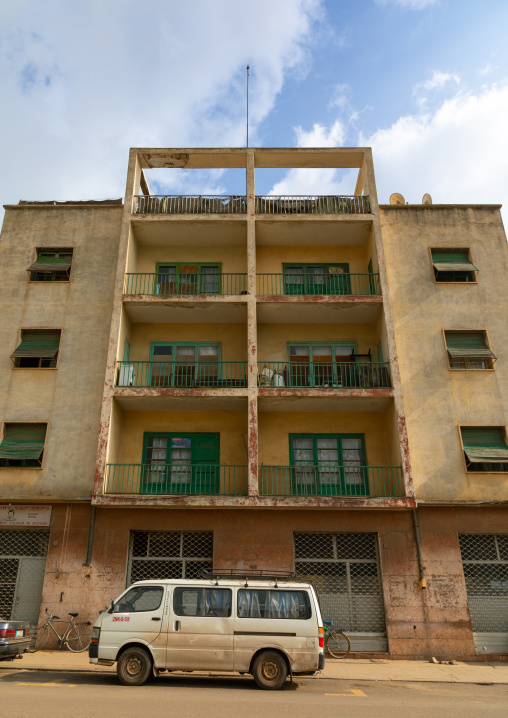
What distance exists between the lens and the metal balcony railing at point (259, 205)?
744 inches

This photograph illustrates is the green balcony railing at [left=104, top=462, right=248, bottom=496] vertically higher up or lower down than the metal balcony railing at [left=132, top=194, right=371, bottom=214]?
lower down

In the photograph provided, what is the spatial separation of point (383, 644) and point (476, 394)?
756 cm

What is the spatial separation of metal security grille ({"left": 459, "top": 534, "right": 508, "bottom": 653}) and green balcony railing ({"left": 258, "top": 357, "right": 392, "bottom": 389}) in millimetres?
5170

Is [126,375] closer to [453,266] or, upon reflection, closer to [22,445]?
[22,445]

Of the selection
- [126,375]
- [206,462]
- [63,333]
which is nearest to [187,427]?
[206,462]

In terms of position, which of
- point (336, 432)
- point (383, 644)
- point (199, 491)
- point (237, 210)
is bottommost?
point (383, 644)

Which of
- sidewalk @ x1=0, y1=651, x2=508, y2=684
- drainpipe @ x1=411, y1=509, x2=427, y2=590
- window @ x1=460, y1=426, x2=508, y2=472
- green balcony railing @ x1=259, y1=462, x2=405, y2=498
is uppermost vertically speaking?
window @ x1=460, y1=426, x2=508, y2=472

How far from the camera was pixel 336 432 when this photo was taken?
16.8 meters

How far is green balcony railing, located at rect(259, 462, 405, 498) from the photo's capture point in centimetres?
1583

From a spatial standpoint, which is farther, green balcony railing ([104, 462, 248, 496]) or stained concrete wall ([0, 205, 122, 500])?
green balcony railing ([104, 462, 248, 496])

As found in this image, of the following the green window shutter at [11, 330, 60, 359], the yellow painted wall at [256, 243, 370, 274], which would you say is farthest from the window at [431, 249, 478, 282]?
the green window shutter at [11, 330, 60, 359]

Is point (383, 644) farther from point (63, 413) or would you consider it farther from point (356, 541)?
point (63, 413)

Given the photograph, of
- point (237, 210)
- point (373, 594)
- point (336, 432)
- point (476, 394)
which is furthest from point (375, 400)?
point (237, 210)

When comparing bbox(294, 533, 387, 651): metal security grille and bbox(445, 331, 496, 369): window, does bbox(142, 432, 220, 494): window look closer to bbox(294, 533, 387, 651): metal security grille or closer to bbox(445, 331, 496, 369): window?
bbox(294, 533, 387, 651): metal security grille
